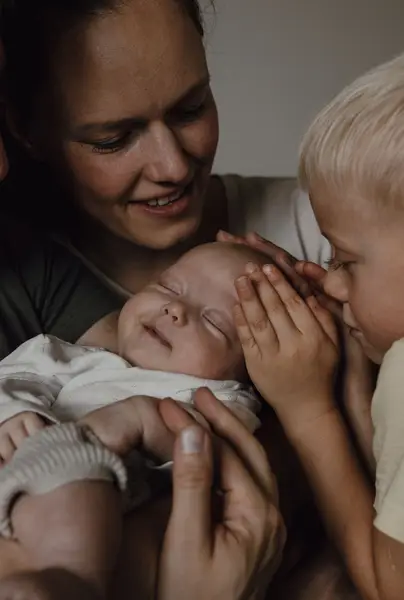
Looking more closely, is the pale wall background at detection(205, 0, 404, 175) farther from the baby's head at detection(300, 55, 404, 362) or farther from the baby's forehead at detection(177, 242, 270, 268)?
the baby's head at detection(300, 55, 404, 362)

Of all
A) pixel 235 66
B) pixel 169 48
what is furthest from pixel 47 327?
pixel 235 66

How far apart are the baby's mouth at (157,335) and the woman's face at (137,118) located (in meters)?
0.30

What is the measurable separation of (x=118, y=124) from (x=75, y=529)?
72cm

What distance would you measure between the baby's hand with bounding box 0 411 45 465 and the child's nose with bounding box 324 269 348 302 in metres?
0.38

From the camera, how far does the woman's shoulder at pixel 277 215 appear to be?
5.64ft

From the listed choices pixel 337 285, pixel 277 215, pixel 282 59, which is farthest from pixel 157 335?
pixel 282 59

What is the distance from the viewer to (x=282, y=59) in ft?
8.63

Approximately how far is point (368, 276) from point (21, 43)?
2.47 feet

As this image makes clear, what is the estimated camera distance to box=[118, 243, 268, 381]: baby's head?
4.08 feet

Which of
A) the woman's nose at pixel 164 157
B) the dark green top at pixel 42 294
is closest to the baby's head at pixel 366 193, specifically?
the woman's nose at pixel 164 157

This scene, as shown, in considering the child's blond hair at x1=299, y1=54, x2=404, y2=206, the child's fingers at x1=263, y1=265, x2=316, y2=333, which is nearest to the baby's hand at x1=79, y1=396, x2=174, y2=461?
the child's fingers at x1=263, y1=265, x2=316, y2=333

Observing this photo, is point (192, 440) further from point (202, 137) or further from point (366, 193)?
point (202, 137)

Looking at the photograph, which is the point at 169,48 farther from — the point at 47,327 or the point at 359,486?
the point at 359,486

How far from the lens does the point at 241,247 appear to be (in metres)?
1.38
